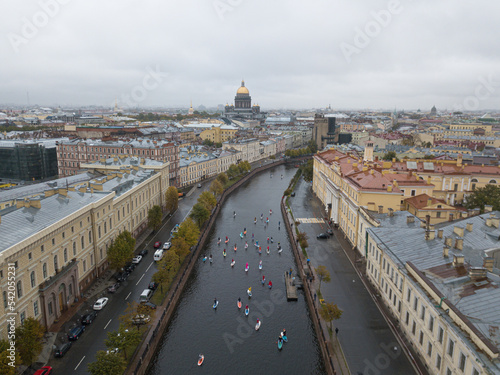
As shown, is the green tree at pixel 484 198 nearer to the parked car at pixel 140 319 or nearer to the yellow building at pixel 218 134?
the parked car at pixel 140 319

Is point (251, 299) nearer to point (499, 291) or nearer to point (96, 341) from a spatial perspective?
point (96, 341)

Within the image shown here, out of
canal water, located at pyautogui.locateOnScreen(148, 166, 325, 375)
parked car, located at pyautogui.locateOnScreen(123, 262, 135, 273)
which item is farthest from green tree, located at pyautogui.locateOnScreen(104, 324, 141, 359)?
parked car, located at pyautogui.locateOnScreen(123, 262, 135, 273)

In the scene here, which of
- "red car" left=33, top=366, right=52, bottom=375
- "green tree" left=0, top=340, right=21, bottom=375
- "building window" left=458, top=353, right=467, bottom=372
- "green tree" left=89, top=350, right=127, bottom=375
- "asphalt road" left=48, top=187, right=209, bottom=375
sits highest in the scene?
"building window" left=458, top=353, right=467, bottom=372

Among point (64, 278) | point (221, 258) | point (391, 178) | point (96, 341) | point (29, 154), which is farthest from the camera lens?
point (29, 154)

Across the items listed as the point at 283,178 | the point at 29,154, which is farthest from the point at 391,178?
the point at 29,154

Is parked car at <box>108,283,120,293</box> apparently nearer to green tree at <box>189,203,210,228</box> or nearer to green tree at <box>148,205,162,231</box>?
green tree at <box>148,205,162,231</box>

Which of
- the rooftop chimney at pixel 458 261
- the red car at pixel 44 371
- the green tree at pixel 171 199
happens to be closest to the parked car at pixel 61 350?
the red car at pixel 44 371
